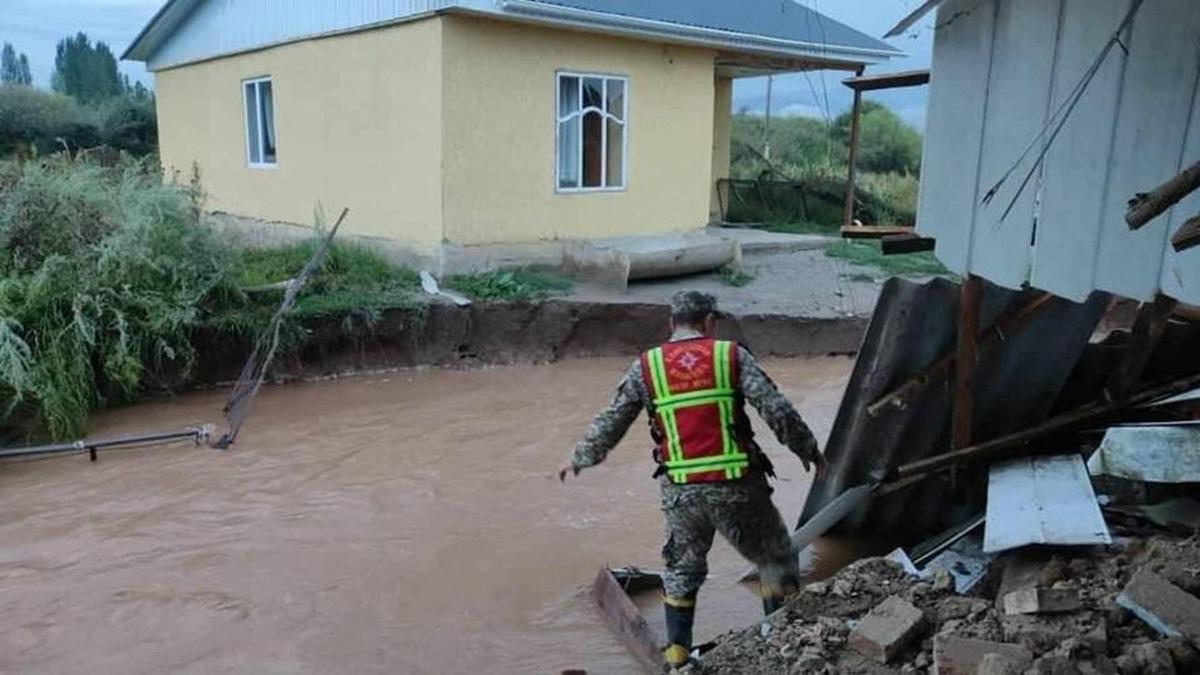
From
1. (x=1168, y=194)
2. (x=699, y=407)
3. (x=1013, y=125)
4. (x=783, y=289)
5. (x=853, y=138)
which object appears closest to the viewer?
(x=1168, y=194)

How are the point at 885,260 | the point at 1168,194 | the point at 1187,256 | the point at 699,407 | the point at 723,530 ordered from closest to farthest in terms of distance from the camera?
the point at 1168,194, the point at 1187,256, the point at 699,407, the point at 723,530, the point at 885,260

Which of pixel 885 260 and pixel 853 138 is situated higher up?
pixel 853 138

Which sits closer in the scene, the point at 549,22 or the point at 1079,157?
the point at 1079,157

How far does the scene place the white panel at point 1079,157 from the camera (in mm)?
2959

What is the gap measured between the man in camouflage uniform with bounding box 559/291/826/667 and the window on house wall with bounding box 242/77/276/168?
484 inches

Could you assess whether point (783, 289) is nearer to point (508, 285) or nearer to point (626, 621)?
point (508, 285)

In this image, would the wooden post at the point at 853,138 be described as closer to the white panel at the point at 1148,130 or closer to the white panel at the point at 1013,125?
the white panel at the point at 1013,125

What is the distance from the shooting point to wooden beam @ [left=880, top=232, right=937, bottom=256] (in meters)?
4.33

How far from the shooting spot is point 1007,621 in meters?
3.08

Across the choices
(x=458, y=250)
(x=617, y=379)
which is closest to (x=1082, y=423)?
(x=617, y=379)

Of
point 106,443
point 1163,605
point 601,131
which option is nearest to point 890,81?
point 1163,605

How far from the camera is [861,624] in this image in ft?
10.3

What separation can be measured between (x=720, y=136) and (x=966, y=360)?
1466 centimetres

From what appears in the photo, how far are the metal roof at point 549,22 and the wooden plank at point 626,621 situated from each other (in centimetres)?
721
